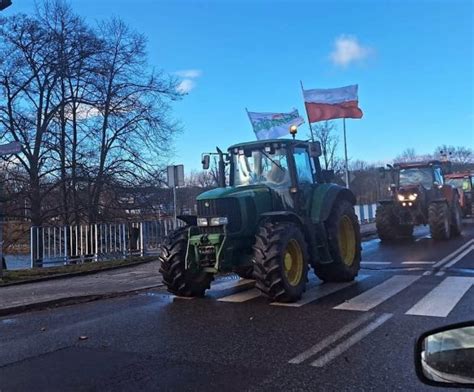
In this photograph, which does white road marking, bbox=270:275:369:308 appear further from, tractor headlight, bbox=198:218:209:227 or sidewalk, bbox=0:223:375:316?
sidewalk, bbox=0:223:375:316

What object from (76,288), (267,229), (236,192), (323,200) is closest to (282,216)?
(267,229)

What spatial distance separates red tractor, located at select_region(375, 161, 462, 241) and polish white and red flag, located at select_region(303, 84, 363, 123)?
3629 millimetres

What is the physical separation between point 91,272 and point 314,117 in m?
11.6

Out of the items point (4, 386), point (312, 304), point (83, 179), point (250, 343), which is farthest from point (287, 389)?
point (83, 179)

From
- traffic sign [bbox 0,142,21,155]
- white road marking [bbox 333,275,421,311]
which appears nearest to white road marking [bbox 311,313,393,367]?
white road marking [bbox 333,275,421,311]

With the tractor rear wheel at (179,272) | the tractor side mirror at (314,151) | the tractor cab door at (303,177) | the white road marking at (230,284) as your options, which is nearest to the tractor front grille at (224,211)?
the tractor rear wheel at (179,272)

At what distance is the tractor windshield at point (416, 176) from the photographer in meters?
19.1

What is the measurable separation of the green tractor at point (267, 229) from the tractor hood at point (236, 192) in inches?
0.7

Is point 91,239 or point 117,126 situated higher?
point 117,126

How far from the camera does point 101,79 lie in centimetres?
2273

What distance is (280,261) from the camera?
7.92m

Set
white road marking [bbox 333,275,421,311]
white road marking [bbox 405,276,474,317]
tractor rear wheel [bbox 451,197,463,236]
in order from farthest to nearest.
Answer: tractor rear wheel [bbox 451,197,463,236] → white road marking [bbox 333,275,421,311] → white road marking [bbox 405,276,474,317]

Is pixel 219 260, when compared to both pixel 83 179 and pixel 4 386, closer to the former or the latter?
pixel 4 386

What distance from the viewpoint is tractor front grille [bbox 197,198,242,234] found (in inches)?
341
